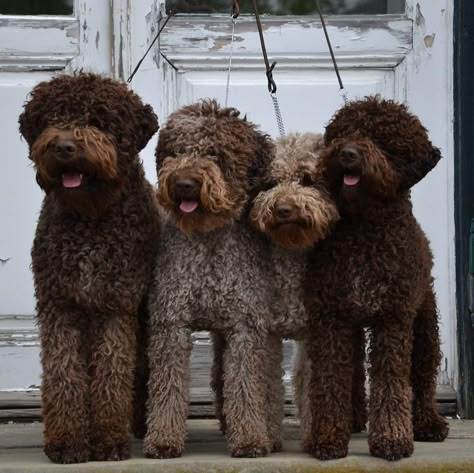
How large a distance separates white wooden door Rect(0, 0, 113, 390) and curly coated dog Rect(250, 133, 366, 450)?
5.02 ft

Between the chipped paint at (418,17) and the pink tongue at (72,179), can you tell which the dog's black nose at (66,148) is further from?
the chipped paint at (418,17)

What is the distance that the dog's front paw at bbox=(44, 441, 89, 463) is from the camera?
4508 millimetres

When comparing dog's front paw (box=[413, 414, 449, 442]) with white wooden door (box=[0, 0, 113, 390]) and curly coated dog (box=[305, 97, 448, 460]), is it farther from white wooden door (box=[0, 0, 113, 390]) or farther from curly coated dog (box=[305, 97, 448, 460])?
white wooden door (box=[0, 0, 113, 390])

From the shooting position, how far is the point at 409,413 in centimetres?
454

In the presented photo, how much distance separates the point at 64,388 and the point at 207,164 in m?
0.91

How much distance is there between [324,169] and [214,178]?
387 millimetres

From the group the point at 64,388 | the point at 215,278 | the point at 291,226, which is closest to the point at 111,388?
the point at 64,388

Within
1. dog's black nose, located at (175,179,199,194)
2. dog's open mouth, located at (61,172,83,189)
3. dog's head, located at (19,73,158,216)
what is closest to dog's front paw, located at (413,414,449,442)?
dog's black nose, located at (175,179,199,194)

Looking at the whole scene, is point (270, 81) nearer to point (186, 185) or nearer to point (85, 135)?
point (186, 185)

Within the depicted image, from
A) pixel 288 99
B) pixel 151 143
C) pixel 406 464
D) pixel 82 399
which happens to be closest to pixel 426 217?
pixel 288 99

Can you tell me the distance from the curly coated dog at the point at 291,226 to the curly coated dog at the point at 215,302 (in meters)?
0.06

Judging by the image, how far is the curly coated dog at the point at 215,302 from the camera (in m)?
4.53

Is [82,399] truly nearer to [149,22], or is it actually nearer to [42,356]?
[42,356]

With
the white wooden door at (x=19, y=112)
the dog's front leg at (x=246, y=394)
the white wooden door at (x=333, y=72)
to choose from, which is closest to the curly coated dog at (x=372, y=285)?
the dog's front leg at (x=246, y=394)
